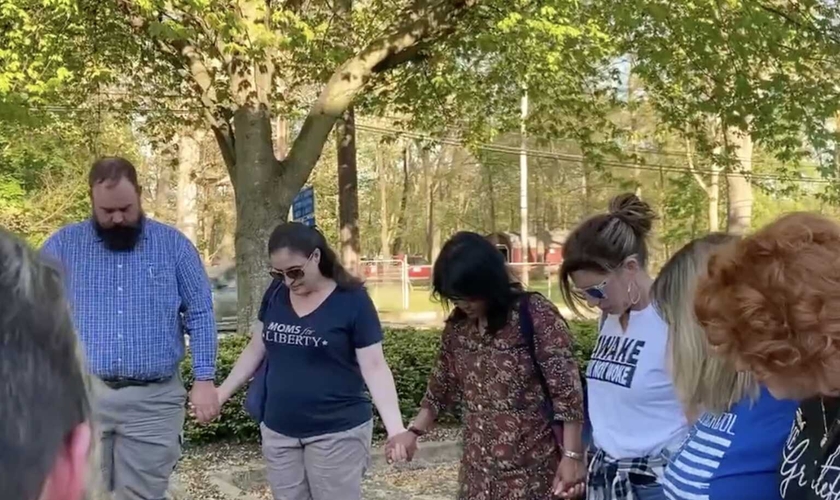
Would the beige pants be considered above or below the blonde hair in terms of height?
below

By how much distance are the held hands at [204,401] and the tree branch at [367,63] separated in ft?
14.8

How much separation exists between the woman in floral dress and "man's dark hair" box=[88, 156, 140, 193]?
1.47 m

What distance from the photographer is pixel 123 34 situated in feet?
31.3

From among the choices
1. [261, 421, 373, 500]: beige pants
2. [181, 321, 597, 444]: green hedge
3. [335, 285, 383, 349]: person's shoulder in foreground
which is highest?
[335, 285, 383, 349]: person's shoulder in foreground

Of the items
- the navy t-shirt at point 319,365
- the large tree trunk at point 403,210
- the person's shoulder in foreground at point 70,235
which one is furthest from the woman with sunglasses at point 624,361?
the large tree trunk at point 403,210

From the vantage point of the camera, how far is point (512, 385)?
3242mm

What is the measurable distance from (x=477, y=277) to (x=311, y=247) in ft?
2.95

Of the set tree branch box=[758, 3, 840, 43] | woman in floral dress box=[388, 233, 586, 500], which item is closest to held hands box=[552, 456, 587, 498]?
woman in floral dress box=[388, 233, 586, 500]

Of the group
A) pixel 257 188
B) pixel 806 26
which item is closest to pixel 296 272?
pixel 257 188

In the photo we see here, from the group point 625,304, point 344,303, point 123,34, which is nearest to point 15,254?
point 625,304

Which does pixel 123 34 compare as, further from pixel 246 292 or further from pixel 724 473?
pixel 724 473

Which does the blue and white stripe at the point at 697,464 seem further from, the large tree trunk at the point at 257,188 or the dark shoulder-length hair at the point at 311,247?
the large tree trunk at the point at 257,188

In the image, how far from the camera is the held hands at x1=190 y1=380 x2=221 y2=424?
4082 mm

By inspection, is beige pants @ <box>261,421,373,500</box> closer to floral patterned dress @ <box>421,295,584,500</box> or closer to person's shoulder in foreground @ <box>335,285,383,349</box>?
person's shoulder in foreground @ <box>335,285,383,349</box>
